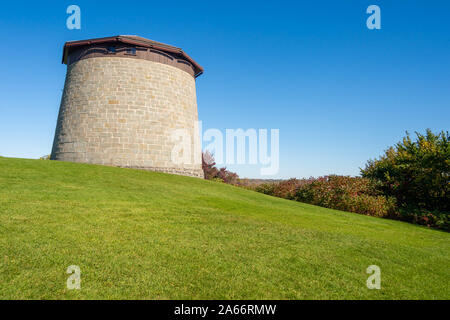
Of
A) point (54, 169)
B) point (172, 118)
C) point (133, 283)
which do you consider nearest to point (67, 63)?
point (172, 118)

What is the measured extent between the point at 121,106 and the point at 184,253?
56.3 ft

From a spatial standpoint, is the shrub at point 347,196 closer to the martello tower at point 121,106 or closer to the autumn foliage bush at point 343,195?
the autumn foliage bush at point 343,195

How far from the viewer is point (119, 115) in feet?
64.6

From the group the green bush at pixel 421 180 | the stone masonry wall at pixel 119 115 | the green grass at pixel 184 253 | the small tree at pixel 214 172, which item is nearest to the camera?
the green grass at pixel 184 253

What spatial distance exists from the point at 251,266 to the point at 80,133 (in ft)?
62.4

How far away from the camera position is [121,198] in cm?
912

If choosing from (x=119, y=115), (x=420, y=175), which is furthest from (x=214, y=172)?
(x=420, y=175)

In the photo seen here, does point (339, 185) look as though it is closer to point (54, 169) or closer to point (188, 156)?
point (188, 156)

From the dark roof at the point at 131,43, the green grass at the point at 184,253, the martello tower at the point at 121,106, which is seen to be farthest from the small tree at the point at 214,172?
the green grass at the point at 184,253

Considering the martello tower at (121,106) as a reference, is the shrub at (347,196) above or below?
below

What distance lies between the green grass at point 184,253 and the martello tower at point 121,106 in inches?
412

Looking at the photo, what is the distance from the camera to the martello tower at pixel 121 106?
19.5 metres

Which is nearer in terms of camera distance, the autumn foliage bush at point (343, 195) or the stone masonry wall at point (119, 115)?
the autumn foliage bush at point (343, 195)

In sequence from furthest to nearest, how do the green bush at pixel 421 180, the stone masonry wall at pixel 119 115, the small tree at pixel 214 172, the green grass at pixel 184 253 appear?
1. the small tree at pixel 214 172
2. the stone masonry wall at pixel 119 115
3. the green bush at pixel 421 180
4. the green grass at pixel 184 253
